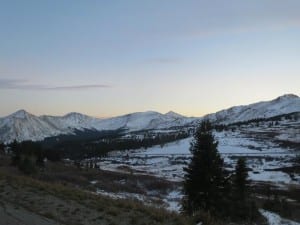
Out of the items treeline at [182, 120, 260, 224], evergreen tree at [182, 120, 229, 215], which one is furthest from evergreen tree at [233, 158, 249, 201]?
evergreen tree at [182, 120, 229, 215]

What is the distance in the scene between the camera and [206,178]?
2581cm

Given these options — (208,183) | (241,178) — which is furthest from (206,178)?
(241,178)

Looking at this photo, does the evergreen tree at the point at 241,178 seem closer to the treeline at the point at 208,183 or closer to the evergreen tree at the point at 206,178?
the treeline at the point at 208,183

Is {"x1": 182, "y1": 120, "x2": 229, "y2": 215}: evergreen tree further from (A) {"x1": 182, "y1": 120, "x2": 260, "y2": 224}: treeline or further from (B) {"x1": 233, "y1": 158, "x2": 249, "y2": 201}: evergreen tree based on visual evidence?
(B) {"x1": 233, "y1": 158, "x2": 249, "y2": 201}: evergreen tree

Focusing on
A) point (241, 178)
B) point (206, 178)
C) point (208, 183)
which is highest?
point (206, 178)

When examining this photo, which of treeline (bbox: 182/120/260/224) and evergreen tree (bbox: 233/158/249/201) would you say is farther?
evergreen tree (bbox: 233/158/249/201)

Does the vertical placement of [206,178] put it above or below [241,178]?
above

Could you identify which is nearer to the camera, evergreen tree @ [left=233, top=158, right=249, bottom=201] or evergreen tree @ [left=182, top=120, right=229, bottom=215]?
evergreen tree @ [left=182, top=120, right=229, bottom=215]

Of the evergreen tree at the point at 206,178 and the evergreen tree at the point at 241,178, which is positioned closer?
the evergreen tree at the point at 206,178

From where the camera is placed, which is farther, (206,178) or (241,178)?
(241,178)

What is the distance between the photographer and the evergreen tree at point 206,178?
2539cm

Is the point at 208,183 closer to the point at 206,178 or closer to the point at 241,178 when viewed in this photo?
the point at 206,178

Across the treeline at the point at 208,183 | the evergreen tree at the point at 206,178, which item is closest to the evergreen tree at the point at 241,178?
the treeline at the point at 208,183

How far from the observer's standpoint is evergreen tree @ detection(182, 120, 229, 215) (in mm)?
25391
